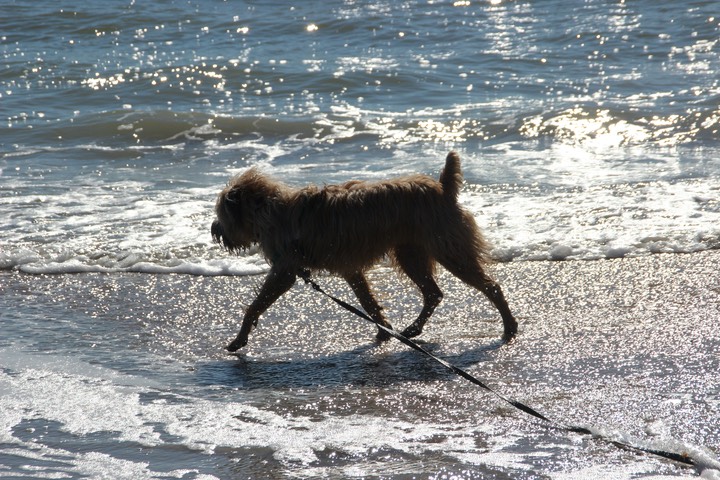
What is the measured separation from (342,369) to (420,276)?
856 millimetres

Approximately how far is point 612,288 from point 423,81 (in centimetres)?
935

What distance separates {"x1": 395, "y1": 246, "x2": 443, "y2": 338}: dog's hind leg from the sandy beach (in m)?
0.11

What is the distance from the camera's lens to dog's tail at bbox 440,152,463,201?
18.6 feet

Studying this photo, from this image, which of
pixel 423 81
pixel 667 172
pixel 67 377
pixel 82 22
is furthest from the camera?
pixel 82 22

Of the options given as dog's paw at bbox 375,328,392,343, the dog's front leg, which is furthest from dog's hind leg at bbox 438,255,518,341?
the dog's front leg

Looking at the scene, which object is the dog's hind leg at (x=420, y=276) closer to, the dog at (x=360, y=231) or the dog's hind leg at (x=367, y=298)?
the dog at (x=360, y=231)

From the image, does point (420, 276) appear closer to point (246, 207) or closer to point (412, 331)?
point (412, 331)

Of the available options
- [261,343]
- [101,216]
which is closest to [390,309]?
Result: [261,343]

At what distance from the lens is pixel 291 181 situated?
10.4 metres

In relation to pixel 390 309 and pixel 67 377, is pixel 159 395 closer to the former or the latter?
pixel 67 377

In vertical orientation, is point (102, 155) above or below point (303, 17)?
below

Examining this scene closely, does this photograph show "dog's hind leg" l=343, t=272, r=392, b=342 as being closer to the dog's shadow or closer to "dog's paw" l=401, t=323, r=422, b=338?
"dog's paw" l=401, t=323, r=422, b=338

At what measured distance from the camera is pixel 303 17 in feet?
65.8

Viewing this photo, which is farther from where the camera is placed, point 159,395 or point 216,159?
point 216,159
